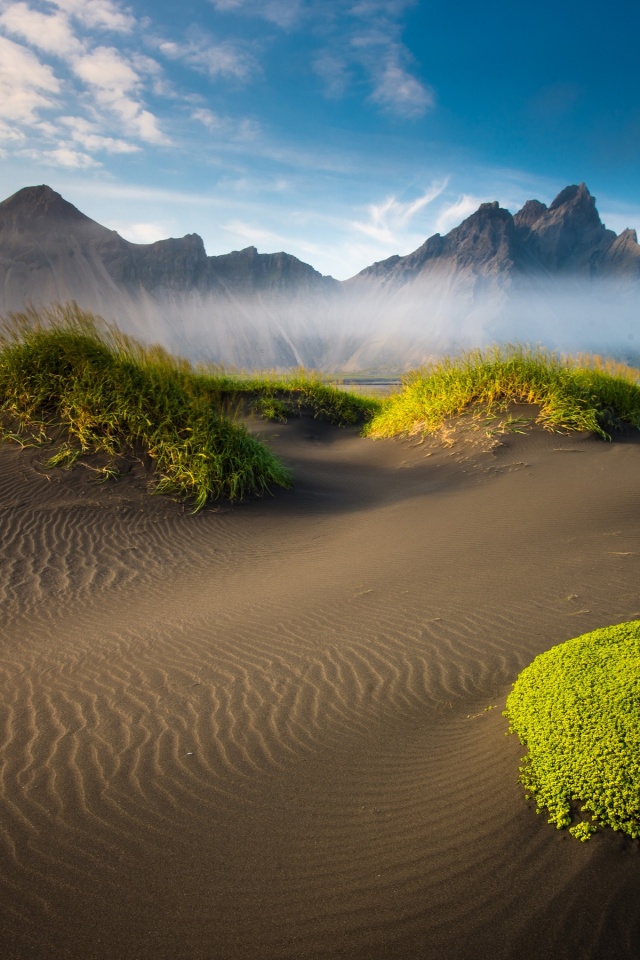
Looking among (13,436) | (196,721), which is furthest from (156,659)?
(13,436)

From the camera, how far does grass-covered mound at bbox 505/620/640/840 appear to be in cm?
189

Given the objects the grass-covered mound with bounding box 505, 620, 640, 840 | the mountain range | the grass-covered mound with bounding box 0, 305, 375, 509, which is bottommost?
the grass-covered mound with bounding box 505, 620, 640, 840

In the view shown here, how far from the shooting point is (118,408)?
7.95 meters

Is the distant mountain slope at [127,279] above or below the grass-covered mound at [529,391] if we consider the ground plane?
above

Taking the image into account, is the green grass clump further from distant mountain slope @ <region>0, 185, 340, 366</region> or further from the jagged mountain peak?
the jagged mountain peak

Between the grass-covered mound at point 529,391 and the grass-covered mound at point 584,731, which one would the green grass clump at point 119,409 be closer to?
the grass-covered mound at point 529,391

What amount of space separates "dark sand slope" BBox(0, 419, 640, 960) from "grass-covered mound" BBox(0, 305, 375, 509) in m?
1.22

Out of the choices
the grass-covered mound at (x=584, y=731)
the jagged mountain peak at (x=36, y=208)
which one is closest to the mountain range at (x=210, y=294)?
the jagged mountain peak at (x=36, y=208)

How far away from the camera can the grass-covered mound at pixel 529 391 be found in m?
9.98

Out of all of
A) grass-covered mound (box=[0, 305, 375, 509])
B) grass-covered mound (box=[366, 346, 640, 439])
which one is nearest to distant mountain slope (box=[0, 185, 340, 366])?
grass-covered mound (box=[366, 346, 640, 439])

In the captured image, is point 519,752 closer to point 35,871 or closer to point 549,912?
point 549,912

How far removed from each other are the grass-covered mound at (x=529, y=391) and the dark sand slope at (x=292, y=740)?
378cm

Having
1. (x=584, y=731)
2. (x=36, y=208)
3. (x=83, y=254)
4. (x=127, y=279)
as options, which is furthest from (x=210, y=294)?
(x=584, y=731)

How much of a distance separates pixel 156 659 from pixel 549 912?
2.79m
